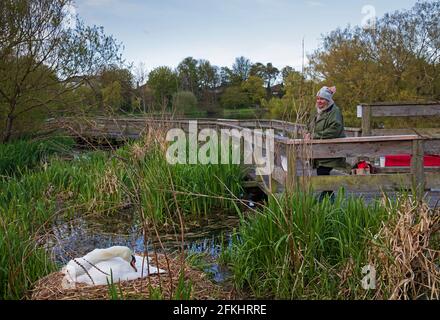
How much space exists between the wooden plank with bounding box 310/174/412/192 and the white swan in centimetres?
226

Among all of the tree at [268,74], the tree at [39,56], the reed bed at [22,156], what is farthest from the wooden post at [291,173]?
the tree at [39,56]

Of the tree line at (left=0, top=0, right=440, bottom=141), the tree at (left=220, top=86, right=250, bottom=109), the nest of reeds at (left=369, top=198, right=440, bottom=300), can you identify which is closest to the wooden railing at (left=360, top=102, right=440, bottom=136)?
the tree line at (left=0, top=0, right=440, bottom=141)

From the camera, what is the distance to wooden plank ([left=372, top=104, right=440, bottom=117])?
7.89 metres

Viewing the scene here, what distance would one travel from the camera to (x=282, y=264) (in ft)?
A: 12.4

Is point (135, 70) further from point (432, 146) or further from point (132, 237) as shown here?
point (432, 146)

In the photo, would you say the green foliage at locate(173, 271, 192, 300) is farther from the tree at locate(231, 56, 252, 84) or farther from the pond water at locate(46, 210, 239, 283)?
the tree at locate(231, 56, 252, 84)

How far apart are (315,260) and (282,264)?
0.99 ft

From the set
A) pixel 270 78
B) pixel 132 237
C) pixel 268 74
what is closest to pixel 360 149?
pixel 132 237

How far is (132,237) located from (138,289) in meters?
2.24

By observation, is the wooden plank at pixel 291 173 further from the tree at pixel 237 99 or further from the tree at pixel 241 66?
the tree at pixel 241 66

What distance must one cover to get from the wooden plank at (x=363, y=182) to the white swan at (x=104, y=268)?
226 cm
